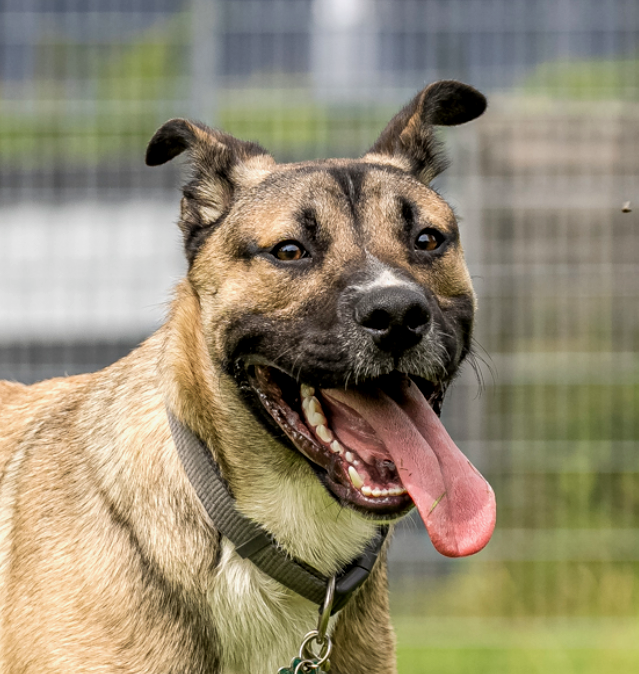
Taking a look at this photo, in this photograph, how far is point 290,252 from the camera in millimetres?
2836

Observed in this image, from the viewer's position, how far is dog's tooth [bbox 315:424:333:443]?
2699mm

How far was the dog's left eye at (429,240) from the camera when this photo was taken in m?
2.95

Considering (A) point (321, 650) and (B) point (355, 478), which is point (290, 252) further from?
(A) point (321, 650)

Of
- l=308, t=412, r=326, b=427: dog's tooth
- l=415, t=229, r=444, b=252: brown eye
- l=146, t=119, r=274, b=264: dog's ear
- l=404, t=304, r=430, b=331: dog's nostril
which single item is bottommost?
l=308, t=412, r=326, b=427: dog's tooth

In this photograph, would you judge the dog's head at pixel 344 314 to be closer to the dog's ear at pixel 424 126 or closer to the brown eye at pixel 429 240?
the brown eye at pixel 429 240

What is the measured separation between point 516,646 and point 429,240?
3454 millimetres

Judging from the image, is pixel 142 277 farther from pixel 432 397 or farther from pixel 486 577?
pixel 432 397

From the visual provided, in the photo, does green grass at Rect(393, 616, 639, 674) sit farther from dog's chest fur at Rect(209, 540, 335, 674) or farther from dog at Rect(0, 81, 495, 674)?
dog's chest fur at Rect(209, 540, 335, 674)

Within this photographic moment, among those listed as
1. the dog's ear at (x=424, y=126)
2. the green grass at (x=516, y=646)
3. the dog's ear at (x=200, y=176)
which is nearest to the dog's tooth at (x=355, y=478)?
the dog's ear at (x=200, y=176)

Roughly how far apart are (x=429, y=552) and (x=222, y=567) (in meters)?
3.80

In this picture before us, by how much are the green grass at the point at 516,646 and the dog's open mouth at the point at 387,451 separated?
2.96m

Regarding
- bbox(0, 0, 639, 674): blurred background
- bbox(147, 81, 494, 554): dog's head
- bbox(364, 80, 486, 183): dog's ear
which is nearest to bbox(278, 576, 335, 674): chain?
bbox(147, 81, 494, 554): dog's head

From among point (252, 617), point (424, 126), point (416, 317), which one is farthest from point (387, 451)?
point (424, 126)

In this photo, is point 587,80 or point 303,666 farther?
point 587,80
